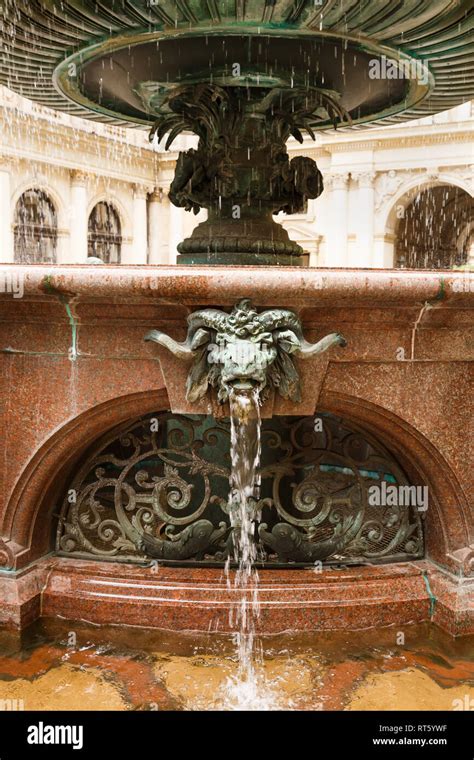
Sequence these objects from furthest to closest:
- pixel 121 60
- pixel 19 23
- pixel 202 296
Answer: pixel 121 60
pixel 19 23
pixel 202 296

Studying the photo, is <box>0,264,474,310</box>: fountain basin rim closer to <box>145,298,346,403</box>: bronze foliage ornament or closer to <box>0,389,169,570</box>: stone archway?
<box>145,298,346,403</box>: bronze foliage ornament

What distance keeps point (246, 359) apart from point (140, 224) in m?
27.9

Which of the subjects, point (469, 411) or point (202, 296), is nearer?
point (202, 296)

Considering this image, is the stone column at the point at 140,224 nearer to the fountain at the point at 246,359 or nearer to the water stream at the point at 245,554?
the fountain at the point at 246,359

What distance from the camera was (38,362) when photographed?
2.97 meters

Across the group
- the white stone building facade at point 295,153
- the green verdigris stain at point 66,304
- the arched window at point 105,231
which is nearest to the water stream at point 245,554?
the green verdigris stain at point 66,304

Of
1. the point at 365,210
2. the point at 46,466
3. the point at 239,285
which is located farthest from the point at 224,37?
the point at 365,210

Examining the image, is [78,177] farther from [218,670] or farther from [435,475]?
[218,670]

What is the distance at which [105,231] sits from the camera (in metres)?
29.7
